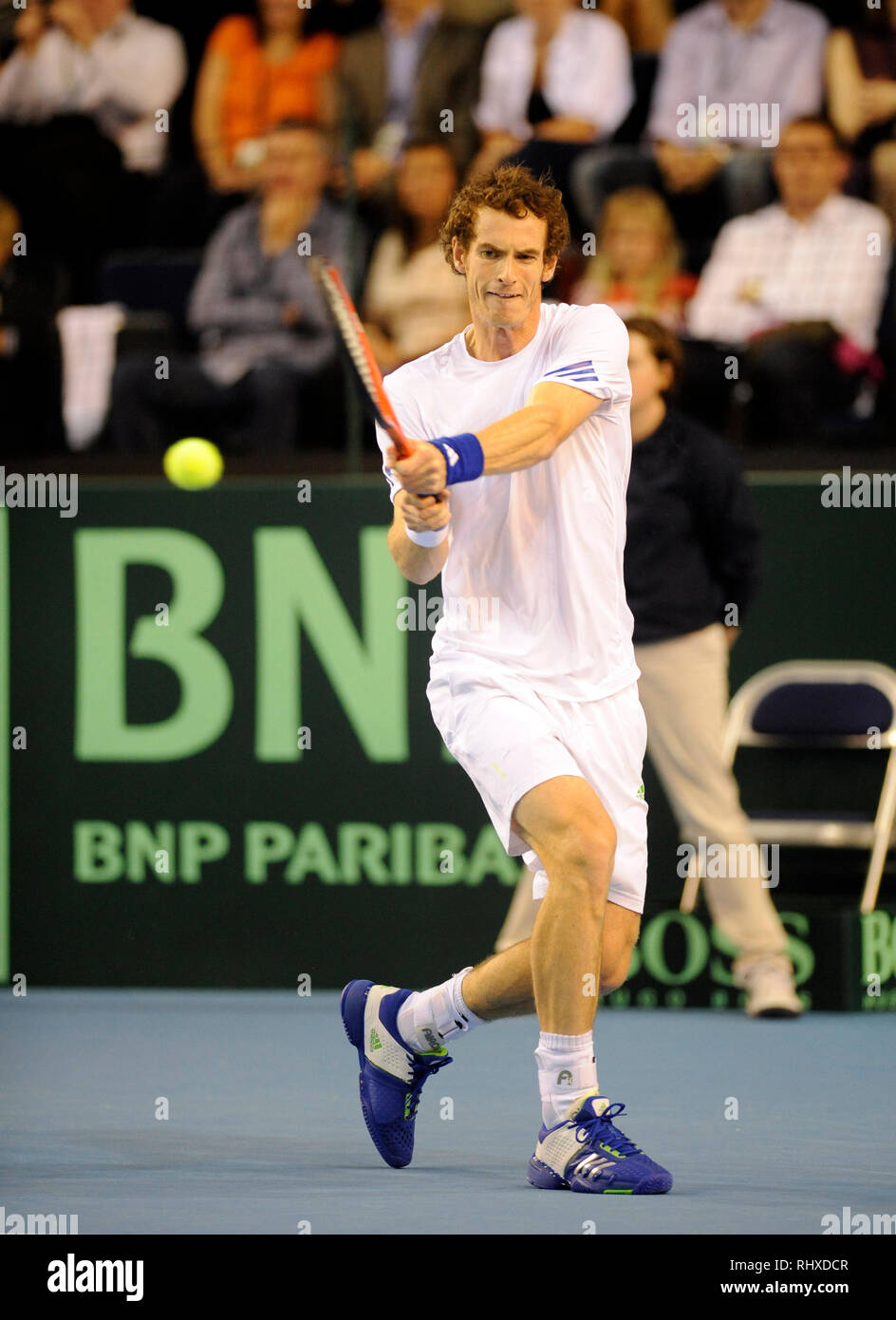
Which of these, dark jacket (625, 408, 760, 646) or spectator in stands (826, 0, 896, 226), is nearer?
dark jacket (625, 408, 760, 646)

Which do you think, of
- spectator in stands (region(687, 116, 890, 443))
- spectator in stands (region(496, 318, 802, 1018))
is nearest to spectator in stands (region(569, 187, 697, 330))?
spectator in stands (region(687, 116, 890, 443))

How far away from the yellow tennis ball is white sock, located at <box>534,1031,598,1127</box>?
4381mm

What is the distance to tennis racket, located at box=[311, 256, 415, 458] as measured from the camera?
177 inches

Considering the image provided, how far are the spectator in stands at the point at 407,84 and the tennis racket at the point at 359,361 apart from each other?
5467 mm

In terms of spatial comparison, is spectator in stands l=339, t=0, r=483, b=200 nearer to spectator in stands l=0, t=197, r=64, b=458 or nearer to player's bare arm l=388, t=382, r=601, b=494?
spectator in stands l=0, t=197, r=64, b=458

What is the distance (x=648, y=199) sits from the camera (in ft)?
30.0

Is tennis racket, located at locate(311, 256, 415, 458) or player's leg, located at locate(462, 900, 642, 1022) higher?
tennis racket, located at locate(311, 256, 415, 458)

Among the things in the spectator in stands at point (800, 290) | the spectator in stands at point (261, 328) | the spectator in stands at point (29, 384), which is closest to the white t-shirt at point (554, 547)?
the spectator in stands at point (800, 290)

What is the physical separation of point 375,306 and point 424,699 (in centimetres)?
198

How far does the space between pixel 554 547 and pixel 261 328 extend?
192 inches

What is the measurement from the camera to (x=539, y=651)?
496 cm

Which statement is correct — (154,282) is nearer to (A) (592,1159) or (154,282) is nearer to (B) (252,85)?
(B) (252,85)
